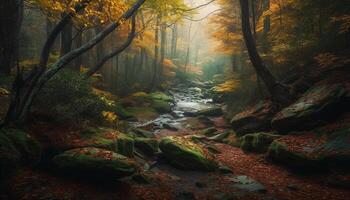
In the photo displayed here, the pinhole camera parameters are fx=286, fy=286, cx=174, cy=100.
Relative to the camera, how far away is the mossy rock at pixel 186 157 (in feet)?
30.5

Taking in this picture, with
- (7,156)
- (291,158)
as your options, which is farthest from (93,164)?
(291,158)

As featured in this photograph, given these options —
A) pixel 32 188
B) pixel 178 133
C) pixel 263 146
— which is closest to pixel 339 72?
pixel 263 146

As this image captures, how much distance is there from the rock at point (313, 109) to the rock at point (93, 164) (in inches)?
262

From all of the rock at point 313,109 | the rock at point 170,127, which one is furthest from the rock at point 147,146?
the rock at point 313,109

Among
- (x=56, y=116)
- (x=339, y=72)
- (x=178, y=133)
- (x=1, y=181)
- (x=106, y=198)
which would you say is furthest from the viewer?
(x=178, y=133)

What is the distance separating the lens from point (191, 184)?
26.8ft

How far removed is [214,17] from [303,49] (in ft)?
33.0

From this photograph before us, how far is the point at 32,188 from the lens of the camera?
5.75m

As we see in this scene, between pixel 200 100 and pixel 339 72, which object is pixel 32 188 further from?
pixel 200 100

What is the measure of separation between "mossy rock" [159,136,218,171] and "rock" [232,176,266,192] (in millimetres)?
1007

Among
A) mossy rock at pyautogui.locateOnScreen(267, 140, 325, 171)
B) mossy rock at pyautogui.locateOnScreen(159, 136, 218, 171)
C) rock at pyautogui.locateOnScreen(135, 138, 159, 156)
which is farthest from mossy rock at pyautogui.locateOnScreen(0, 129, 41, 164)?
mossy rock at pyautogui.locateOnScreen(267, 140, 325, 171)

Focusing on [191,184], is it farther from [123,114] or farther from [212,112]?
[212,112]

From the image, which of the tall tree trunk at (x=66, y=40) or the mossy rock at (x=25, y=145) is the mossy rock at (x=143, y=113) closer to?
the tall tree trunk at (x=66, y=40)

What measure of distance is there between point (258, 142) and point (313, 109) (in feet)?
7.58
